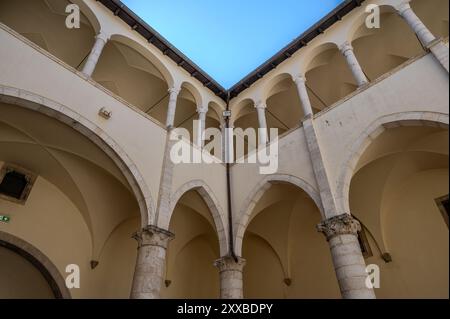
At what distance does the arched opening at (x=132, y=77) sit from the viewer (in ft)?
34.6

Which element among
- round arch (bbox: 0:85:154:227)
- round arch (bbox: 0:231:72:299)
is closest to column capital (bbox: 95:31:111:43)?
round arch (bbox: 0:85:154:227)

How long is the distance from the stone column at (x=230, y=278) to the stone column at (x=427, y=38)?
603 cm

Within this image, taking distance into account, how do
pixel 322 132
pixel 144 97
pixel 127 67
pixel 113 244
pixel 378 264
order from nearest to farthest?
pixel 322 132
pixel 378 264
pixel 113 244
pixel 127 67
pixel 144 97

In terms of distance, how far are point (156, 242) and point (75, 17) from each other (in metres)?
7.32

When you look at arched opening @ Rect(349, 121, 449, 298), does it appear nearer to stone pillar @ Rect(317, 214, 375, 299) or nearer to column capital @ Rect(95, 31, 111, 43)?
stone pillar @ Rect(317, 214, 375, 299)


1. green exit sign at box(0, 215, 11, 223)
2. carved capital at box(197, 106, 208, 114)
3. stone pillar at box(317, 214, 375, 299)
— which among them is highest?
carved capital at box(197, 106, 208, 114)

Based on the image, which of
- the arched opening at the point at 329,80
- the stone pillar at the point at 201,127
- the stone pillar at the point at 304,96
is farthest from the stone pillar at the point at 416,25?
the stone pillar at the point at 201,127

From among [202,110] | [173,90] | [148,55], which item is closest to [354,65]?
[202,110]

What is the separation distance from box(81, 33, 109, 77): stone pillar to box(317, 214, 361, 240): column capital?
6236 millimetres

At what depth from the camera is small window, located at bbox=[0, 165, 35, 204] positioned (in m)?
8.48

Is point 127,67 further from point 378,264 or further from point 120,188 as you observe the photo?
point 378,264
